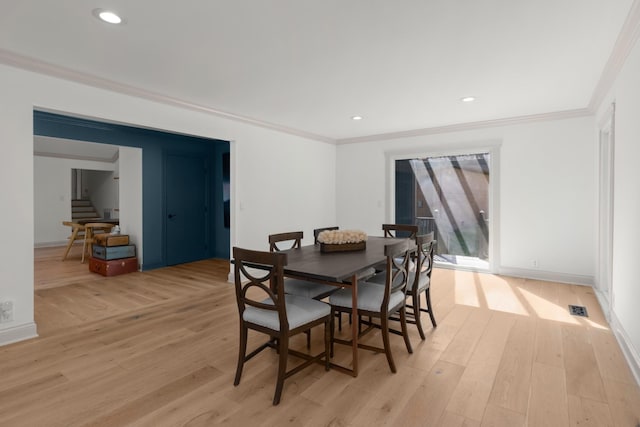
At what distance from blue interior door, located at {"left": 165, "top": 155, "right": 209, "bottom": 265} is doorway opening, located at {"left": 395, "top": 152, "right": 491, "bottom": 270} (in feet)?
12.7

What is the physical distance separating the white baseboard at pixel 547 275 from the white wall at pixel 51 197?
10206mm

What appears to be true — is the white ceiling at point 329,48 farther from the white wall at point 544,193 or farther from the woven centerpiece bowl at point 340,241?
the woven centerpiece bowl at point 340,241

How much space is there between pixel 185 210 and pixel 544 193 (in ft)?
19.7

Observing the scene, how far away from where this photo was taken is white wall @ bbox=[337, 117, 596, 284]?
451 cm

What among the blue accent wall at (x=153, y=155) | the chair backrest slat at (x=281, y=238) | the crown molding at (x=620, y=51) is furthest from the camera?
the blue accent wall at (x=153, y=155)

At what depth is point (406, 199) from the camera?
6273mm

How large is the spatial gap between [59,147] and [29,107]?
21.4 ft

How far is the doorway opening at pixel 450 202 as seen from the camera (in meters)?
5.57

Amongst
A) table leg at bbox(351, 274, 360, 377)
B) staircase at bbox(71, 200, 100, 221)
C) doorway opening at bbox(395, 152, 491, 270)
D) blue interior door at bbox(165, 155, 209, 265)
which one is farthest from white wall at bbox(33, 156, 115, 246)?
table leg at bbox(351, 274, 360, 377)

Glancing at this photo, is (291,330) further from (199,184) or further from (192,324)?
(199,184)

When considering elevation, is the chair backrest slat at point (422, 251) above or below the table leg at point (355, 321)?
above

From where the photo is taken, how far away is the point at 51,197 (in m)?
8.66

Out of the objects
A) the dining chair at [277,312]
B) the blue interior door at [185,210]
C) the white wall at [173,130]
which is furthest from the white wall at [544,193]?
the blue interior door at [185,210]

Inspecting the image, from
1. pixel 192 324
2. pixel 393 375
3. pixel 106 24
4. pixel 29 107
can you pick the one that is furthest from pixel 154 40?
pixel 393 375
